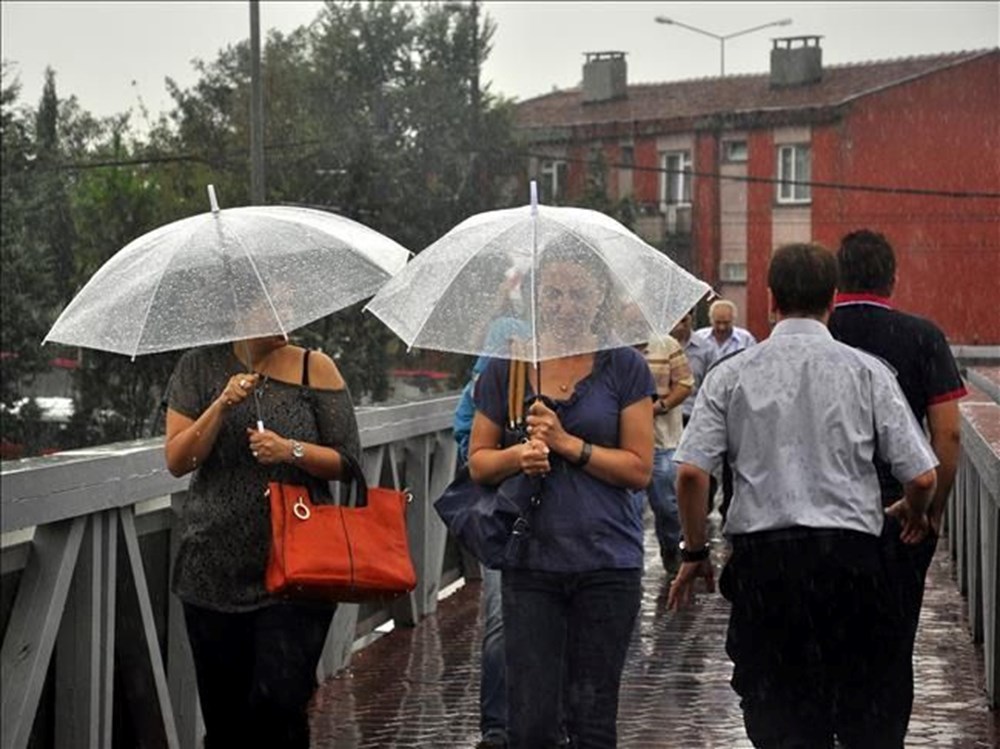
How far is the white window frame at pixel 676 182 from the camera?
6925cm

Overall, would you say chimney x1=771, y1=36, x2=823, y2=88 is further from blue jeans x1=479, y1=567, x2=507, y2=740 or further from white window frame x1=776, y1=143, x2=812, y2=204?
blue jeans x1=479, y1=567, x2=507, y2=740

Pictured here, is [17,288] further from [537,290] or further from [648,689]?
[537,290]

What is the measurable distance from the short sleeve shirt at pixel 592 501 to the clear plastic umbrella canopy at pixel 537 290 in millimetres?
119

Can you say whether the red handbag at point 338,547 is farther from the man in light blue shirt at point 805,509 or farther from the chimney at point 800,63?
the chimney at point 800,63

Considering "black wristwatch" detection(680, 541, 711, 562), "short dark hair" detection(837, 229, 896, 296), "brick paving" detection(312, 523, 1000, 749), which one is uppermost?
"short dark hair" detection(837, 229, 896, 296)

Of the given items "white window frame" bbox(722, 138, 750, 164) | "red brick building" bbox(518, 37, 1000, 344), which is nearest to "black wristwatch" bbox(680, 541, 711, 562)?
"red brick building" bbox(518, 37, 1000, 344)

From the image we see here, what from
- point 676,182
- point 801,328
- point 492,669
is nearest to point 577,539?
point 801,328

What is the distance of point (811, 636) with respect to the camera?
651 centimetres

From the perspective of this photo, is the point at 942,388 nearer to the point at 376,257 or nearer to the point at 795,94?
the point at 376,257

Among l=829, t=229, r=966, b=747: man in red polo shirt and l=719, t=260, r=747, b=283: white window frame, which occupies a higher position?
l=829, t=229, r=966, b=747: man in red polo shirt

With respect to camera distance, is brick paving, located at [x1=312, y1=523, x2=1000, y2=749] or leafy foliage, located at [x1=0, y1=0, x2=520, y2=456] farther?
leafy foliage, located at [x1=0, y1=0, x2=520, y2=456]

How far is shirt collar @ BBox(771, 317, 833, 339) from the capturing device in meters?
6.62

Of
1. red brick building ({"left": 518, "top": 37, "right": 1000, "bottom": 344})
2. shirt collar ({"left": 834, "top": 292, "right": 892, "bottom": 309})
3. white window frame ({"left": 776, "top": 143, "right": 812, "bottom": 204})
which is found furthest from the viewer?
white window frame ({"left": 776, "top": 143, "right": 812, "bottom": 204})

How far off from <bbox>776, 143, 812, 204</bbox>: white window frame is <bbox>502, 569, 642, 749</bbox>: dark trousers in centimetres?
5969
